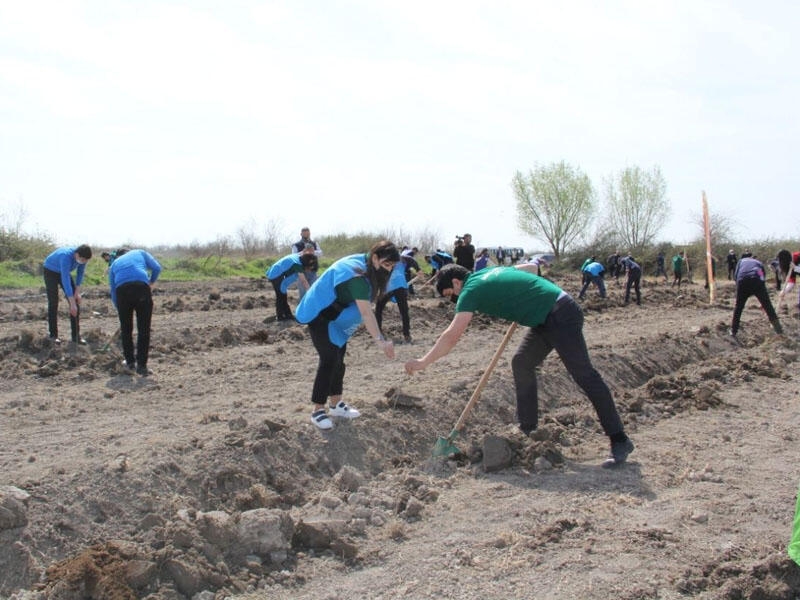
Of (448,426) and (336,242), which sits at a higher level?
(336,242)

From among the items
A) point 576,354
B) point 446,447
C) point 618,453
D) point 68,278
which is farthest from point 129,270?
point 618,453

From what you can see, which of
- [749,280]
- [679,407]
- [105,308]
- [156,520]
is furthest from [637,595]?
[105,308]

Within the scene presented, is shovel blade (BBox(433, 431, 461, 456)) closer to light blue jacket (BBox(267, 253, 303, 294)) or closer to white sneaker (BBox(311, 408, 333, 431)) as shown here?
white sneaker (BBox(311, 408, 333, 431))

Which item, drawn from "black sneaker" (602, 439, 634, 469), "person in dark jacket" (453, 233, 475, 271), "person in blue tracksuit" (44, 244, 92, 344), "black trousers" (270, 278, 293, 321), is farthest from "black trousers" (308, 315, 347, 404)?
"person in dark jacket" (453, 233, 475, 271)

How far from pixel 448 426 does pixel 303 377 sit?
2516 mm

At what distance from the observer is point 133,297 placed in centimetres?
930

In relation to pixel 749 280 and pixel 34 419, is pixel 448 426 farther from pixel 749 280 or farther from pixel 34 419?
pixel 749 280

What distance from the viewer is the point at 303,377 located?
30.1 feet

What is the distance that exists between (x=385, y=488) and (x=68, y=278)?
22.2ft

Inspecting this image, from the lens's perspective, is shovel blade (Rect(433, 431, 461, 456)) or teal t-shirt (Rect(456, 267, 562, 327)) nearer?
teal t-shirt (Rect(456, 267, 562, 327))

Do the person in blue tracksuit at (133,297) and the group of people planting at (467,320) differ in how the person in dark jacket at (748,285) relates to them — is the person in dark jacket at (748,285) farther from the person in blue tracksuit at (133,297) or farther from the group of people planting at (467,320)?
the person in blue tracksuit at (133,297)

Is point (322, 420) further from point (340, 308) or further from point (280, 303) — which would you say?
point (280, 303)

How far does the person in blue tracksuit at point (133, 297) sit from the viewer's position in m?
9.28

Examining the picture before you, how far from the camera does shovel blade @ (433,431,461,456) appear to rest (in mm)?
6270
